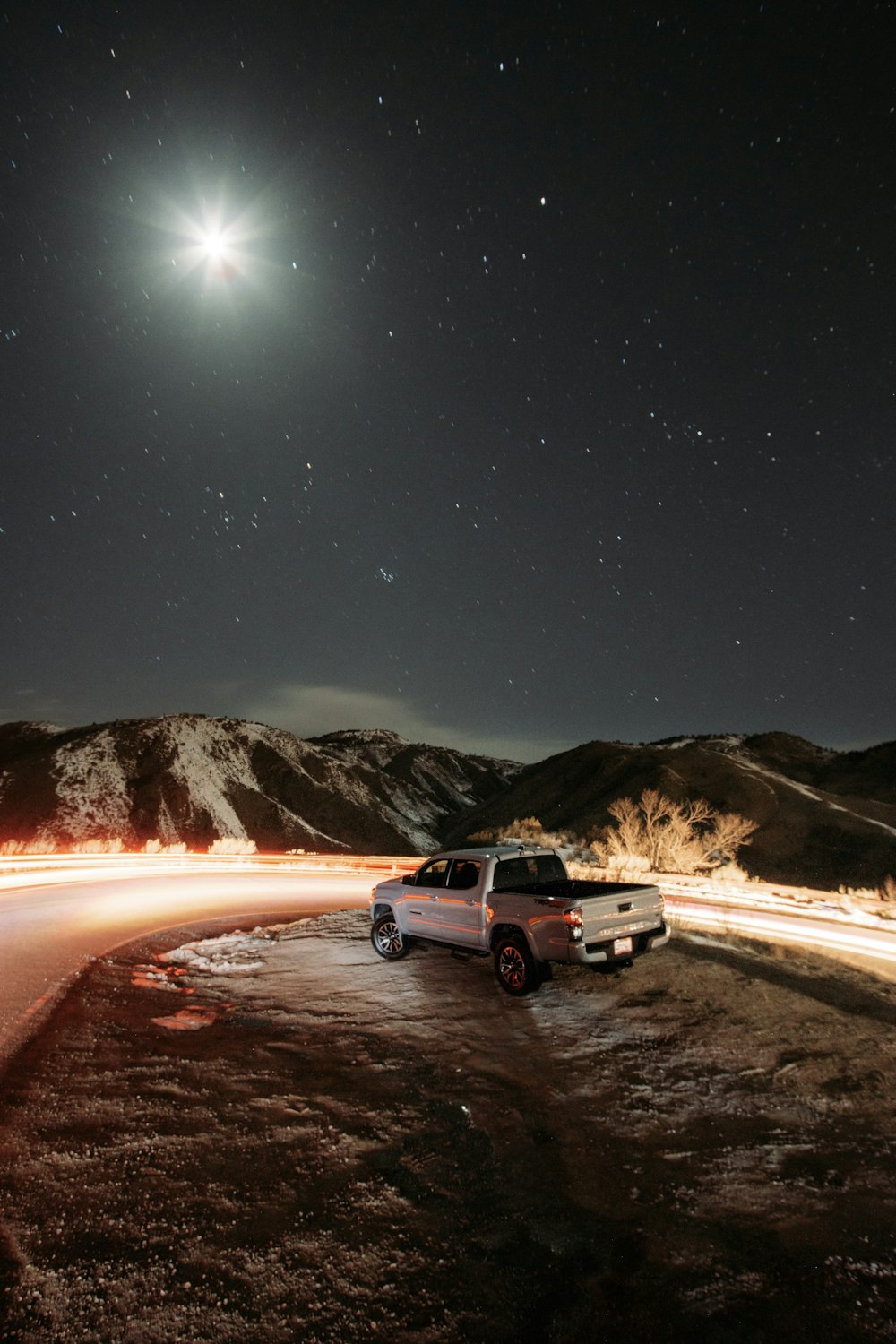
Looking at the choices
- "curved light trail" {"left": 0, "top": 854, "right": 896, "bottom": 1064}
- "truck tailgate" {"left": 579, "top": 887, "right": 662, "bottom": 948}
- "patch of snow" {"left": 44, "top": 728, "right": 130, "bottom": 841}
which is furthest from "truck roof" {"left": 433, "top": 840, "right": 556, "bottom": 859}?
"patch of snow" {"left": 44, "top": 728, "right": 130, "bottom": 841}

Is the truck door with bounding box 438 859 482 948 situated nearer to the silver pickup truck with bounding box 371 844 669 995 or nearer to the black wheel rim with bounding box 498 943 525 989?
the silver pickup truck with bounding box 371 844 669 995

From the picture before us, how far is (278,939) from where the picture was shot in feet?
39.1

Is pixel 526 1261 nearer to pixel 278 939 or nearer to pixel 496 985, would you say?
pixel 496 985

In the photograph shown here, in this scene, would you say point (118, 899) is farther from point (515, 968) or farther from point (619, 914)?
point (619, 914)

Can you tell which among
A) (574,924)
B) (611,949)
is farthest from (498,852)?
(611,949)

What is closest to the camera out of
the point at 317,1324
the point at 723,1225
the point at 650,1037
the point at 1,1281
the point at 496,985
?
the point at 317,1324

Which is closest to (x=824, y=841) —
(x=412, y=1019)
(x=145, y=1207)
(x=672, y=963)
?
(x=672, y=963)

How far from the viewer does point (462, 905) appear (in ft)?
29.2

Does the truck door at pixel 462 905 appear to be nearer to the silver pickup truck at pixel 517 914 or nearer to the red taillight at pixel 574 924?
the silver pickup truck at pixel 517 914

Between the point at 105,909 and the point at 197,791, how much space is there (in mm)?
67865

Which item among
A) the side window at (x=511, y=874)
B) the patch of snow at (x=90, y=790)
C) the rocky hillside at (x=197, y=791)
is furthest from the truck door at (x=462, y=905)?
the patch of snow at (x=90, y=790)

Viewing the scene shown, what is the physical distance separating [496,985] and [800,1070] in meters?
3.78

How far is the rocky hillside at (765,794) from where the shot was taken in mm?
54625

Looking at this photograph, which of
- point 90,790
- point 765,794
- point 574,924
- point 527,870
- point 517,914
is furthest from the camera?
point 90,790
